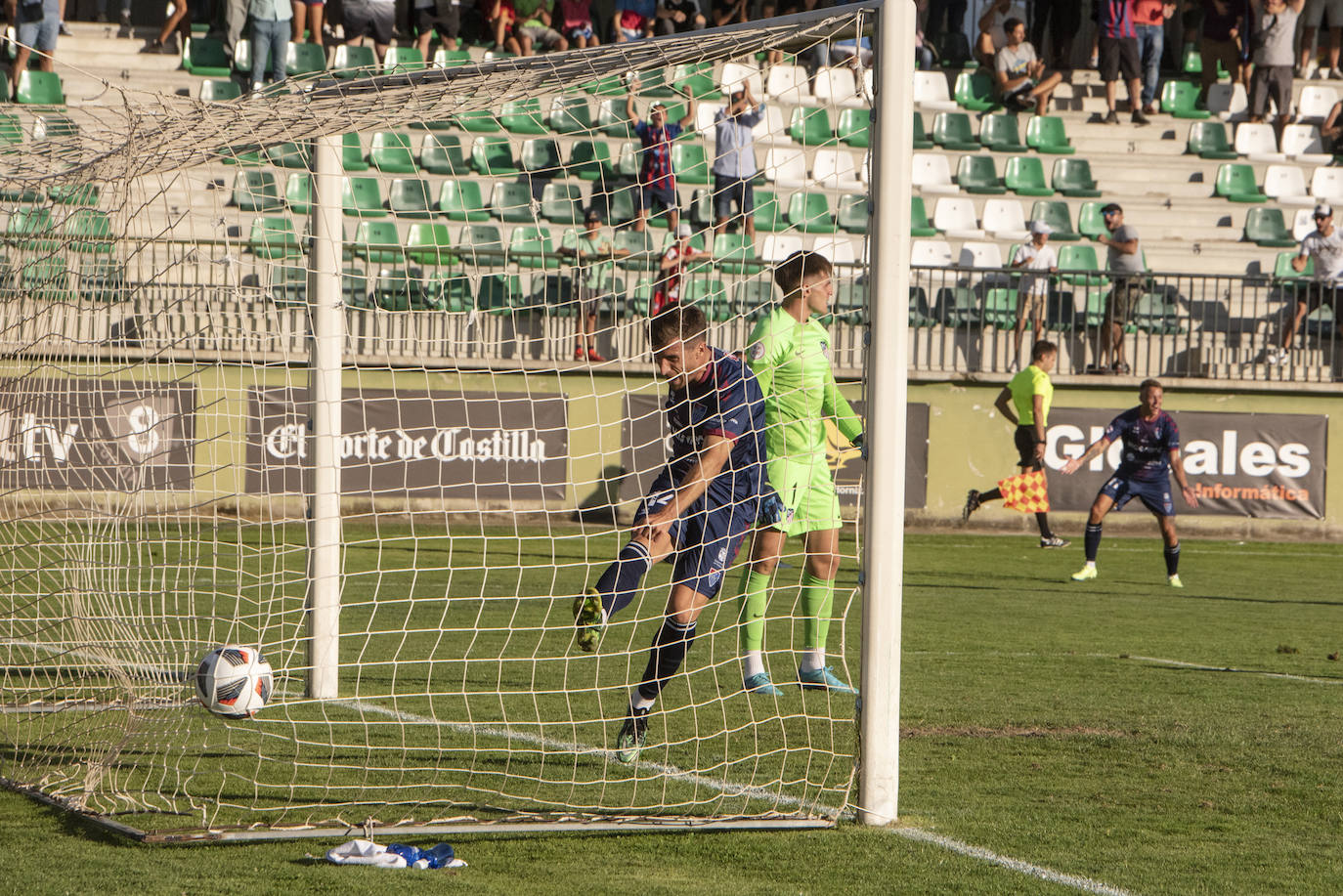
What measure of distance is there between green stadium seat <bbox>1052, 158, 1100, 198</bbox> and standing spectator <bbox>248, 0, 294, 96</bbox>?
1106cm

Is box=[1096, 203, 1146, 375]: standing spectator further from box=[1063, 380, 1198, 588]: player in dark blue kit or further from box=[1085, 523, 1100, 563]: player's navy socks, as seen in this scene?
box=[1085, 523, 1100, 563]: player's navy socks

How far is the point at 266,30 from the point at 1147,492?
12775mm

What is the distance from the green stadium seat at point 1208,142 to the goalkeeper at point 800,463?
17497mm

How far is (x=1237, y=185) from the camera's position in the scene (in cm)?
2297

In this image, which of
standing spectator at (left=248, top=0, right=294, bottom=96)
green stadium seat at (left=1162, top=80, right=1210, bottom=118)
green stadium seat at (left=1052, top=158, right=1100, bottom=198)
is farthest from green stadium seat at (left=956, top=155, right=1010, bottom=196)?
standing spectator at (left=248, top=0, right=294, bottom=96)

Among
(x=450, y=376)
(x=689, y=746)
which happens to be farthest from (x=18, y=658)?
(x=450, y=376)

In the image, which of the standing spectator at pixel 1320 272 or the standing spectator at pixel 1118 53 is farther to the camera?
the standing spectator at pixel 1118 53

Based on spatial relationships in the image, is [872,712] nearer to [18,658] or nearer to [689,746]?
[689,746]

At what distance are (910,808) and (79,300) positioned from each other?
4167mm

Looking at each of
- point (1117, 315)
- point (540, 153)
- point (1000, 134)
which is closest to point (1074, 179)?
point (1000, 134)

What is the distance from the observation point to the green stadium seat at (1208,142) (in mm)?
23516

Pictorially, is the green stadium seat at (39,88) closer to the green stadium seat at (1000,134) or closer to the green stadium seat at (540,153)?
the green stadium seat at (540,153)

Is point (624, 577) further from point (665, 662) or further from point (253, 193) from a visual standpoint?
point (253, 193)

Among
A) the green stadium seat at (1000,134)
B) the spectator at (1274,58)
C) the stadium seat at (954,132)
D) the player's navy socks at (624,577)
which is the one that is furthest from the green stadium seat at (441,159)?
the player's navy socks at (624,577)
